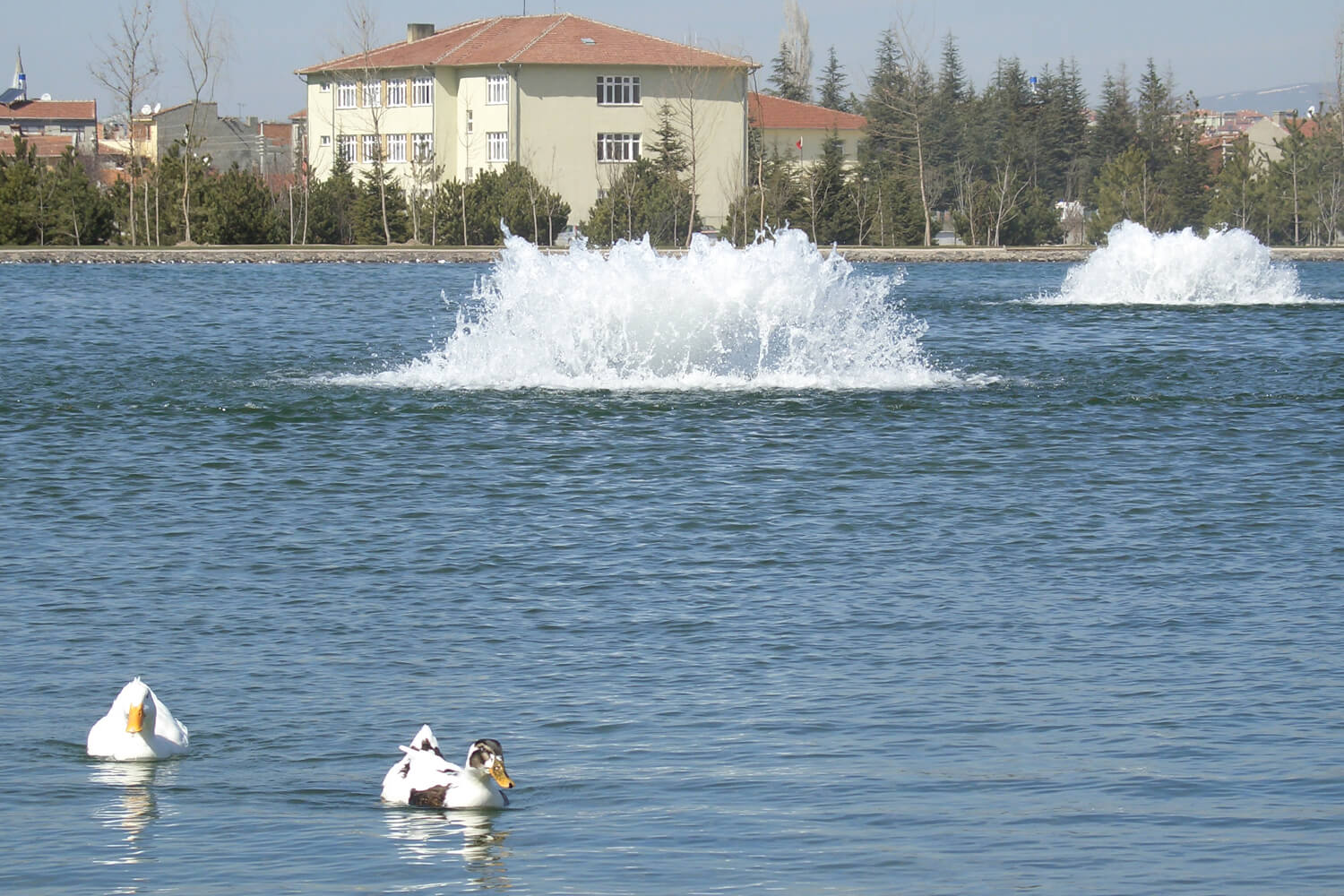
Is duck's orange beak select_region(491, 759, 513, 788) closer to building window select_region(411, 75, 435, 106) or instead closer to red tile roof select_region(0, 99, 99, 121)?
building window select_region(411, 75, 435, 106)

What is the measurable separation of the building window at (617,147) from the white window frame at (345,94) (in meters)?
13.0

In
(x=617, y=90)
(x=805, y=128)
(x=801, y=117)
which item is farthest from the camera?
(x=801, y=117)

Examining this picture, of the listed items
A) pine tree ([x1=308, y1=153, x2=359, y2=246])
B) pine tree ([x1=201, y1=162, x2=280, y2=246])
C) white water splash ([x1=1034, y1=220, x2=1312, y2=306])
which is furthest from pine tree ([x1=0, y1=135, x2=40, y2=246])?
white water splash ([x1=1034, y1=220, x2=1312, y2=306])

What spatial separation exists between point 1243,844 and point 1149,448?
1210 cm

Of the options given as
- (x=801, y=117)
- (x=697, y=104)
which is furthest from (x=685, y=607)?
(x=801, y=117)

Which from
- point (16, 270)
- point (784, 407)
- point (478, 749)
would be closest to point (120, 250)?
point (16, 270)

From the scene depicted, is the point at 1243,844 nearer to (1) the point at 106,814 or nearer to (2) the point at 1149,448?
(1) the point at 106,814

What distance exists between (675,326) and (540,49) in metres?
61.2

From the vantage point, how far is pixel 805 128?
103438mm

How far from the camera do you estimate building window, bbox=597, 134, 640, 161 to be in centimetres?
8381

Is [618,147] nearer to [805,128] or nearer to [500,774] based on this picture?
[805,128]

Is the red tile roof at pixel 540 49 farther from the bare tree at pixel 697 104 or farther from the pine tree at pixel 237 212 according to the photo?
the pine tree at pixel 237 212

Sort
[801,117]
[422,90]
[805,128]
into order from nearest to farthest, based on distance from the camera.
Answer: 1. [422,90]
2. [805,128]
3. [801,117]

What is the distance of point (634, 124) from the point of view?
276 feet
